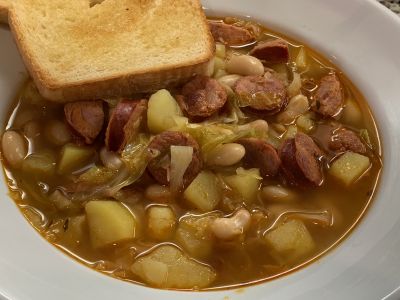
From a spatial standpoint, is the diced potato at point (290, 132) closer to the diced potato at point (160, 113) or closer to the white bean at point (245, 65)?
the white bean at point (245, 65)

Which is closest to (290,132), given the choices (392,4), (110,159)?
(110,159)

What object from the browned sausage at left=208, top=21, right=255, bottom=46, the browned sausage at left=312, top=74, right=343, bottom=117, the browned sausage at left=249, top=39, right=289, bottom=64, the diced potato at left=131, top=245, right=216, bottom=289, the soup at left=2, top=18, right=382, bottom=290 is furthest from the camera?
the browned sausage at left=208, top=21, right=255, bottom=46

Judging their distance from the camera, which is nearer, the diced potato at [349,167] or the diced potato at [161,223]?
the diced potato at [161,223]

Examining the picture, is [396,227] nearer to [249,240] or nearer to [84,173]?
[249,240]

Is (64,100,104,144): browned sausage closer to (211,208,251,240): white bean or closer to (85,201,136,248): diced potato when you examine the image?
(85,201,136,248): diced potato

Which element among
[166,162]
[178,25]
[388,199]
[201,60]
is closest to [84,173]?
[166,162]

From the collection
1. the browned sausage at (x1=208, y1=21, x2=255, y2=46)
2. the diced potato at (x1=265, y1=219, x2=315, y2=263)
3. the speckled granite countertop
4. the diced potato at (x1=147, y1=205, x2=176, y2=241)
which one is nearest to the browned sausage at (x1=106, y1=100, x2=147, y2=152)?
the diced potato at (x1=147, y1=205, x2=176, y2=241)

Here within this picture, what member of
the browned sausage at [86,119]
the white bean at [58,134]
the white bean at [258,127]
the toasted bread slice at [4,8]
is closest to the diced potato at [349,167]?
the white bean at [258,127]

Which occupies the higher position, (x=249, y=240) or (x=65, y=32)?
(x=65, y=32)
